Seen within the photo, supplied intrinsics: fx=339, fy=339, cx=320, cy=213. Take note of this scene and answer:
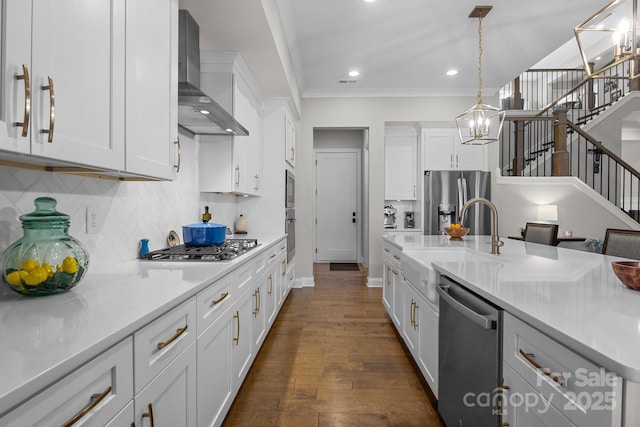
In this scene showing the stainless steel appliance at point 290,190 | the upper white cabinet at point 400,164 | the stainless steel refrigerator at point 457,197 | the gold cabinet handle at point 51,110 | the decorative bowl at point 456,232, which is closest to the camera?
the gold cabinet handle at point 51,110

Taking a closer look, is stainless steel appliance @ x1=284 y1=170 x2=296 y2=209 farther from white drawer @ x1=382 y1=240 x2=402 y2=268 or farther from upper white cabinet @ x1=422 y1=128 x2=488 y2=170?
upper white cabinet @ x1=422 y1=128 x2=488 y2=170

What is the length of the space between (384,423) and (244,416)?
0.78 m

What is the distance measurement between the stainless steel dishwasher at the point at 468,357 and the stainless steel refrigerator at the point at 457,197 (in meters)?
3.54

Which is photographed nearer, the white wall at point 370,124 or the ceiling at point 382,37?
the ceiling at point 382,37

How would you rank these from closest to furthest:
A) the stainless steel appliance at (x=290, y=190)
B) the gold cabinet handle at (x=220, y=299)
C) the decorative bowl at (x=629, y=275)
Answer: the decorative bowl at (x=629, y=275) < the gold cabinet handle at (x=220, y=299) < the stainless steel appliance at (x=290, y=190)

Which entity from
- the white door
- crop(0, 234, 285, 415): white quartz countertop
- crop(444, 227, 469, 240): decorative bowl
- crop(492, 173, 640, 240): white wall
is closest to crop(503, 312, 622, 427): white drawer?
crop(0, 234, 285, 415): white quartz countertop

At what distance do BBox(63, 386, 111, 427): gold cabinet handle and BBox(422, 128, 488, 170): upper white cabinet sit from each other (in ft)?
16.7

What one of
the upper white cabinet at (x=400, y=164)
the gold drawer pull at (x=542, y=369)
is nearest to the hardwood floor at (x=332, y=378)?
the gold drawer pull at (x=542, y=369)

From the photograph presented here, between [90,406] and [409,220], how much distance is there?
5658 mm

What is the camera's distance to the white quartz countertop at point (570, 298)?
0.72m

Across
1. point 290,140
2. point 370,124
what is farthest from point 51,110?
point 370,124

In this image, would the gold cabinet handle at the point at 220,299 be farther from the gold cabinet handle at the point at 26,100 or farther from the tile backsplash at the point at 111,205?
the gold cabinet handle at the point at 26,100

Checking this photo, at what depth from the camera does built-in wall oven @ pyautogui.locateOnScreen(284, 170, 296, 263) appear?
4352 mm

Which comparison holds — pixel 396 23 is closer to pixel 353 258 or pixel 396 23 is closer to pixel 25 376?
pixel 25 376
